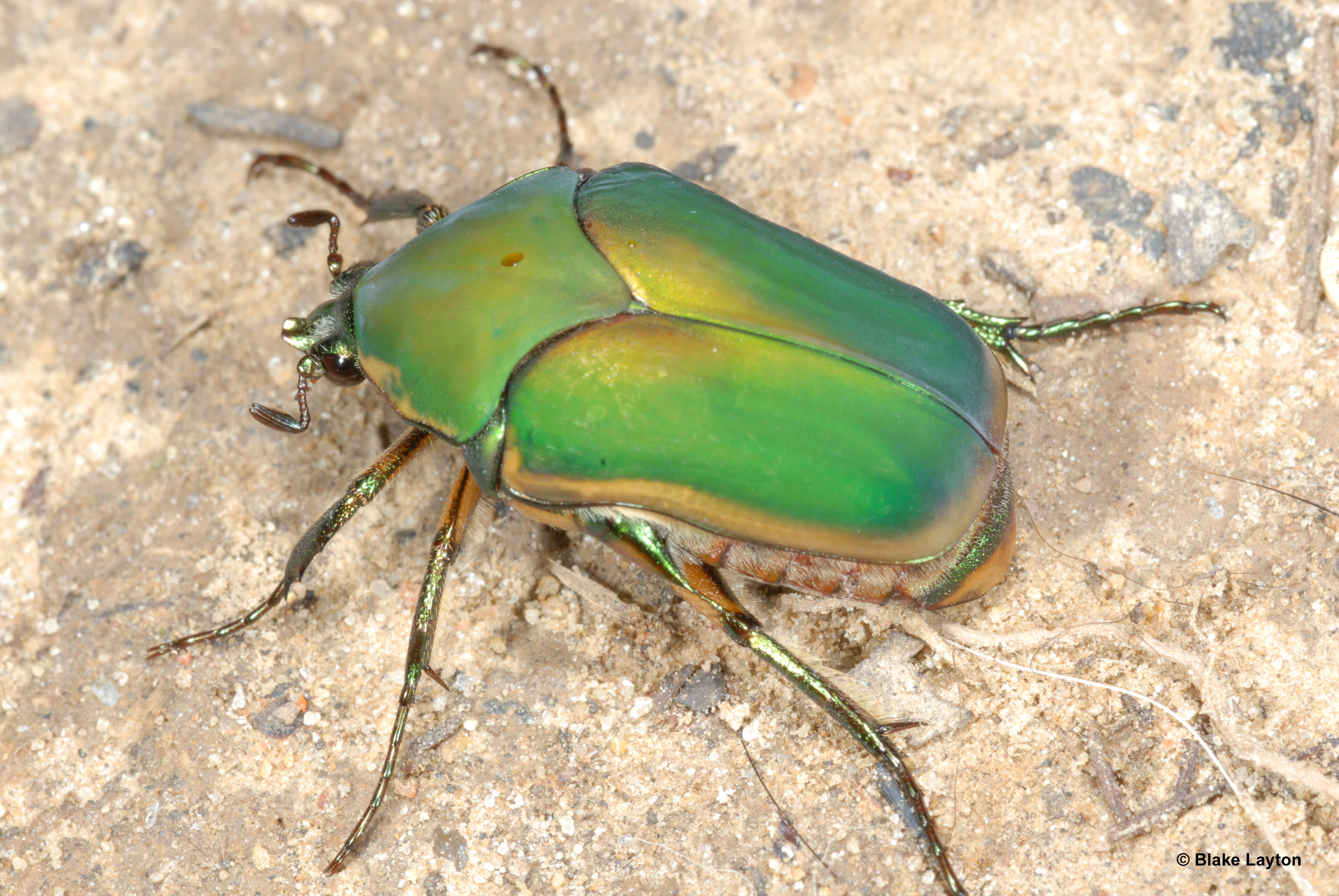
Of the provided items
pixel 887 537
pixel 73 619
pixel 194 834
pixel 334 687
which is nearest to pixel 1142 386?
pixel 887 537

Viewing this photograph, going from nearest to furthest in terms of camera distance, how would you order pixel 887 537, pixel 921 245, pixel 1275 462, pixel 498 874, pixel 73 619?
pixel 887 537 < pixel 498 874 < pixel 1275 462 < pixel 73 619 < pixel 921 245

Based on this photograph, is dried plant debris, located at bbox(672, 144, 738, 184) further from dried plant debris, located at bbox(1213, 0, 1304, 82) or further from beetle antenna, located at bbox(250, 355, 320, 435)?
dried plant debris, located at bbox(1213, 0, 1304, 82)

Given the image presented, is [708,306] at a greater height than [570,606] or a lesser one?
greater

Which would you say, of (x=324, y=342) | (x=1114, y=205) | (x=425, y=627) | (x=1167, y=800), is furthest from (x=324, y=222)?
(x=1167, y=800)

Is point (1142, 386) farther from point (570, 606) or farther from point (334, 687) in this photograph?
point (334, 687)

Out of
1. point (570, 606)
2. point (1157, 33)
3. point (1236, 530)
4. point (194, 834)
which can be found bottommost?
point (194, 834)

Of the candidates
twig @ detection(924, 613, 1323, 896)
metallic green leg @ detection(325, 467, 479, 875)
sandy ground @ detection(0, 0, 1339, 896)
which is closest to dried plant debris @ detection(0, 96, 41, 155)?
sandy ground @ detection(0, 0, 1339, 896)

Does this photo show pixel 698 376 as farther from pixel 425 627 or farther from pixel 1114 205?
pixel 1114 205
